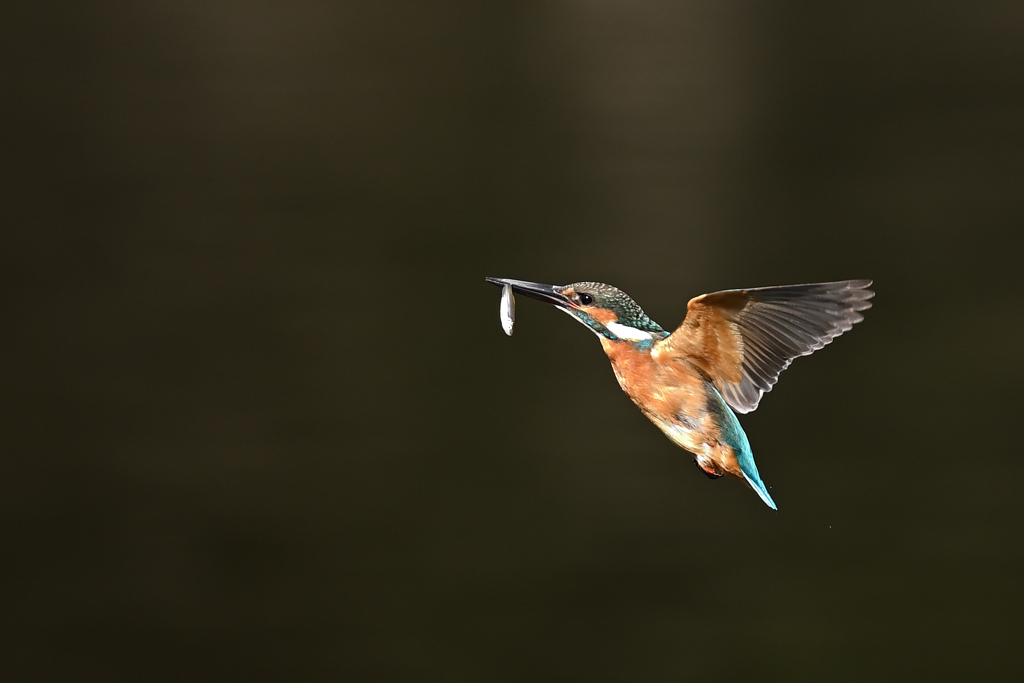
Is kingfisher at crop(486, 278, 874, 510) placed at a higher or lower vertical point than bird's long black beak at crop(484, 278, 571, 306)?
lower

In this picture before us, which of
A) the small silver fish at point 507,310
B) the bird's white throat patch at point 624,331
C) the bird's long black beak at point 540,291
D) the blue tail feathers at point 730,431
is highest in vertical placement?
the bird's long black beak at point 540,291

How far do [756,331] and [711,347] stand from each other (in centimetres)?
2

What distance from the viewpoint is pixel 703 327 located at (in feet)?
1.06

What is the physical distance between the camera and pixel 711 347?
33cm

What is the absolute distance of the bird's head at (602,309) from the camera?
1.08ft

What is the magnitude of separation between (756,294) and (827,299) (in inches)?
1.0

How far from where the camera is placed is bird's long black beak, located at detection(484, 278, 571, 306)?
313 millimetres

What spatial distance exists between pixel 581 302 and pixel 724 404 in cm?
7

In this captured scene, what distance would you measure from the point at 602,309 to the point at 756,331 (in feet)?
0.20

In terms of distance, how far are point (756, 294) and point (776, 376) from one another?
1.6 inches

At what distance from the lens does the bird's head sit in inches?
13.0

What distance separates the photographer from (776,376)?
326 millimetres

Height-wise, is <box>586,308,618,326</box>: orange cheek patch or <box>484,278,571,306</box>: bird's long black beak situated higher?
<box>484,278,571,306</box>: bird's long black beak

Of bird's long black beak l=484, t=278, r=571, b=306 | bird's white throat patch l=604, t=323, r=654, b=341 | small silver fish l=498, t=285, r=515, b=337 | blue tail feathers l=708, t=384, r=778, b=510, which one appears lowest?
blue tail feathers l=708, t=384, r=778, b=510
